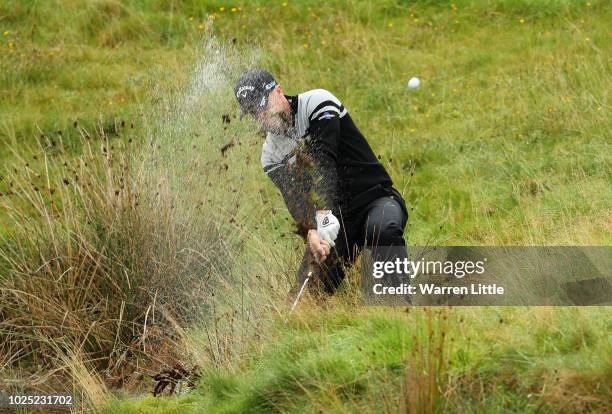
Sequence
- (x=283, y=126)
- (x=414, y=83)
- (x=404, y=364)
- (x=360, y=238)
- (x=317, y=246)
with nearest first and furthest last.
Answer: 1. (x=404, y=364)
2. (x=317, y=246)
3. (x=283, y=126)
4. (x=360, y=238)
5. (x=414, y=83)

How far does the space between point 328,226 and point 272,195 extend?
3363 millimetres

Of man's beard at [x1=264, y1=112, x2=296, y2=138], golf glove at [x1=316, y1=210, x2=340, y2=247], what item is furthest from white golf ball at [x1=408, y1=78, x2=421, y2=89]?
golf glove at [x1=316, y1=210, x2=340, y2=247]

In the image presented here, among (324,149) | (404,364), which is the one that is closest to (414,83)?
(324,149)

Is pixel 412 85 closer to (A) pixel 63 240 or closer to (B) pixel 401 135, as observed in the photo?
(B) pixel 401 135

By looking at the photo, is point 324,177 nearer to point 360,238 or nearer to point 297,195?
point 297,195

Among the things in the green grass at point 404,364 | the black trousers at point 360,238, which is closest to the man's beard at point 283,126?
the black trousers at point 360,238

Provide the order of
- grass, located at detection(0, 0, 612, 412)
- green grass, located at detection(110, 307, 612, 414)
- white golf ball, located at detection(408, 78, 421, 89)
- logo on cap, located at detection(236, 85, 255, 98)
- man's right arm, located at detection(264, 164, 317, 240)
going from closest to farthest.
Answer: green grass, located at detection(110, 307, 612, 414), grass, located at detection(0, 0, 612, 412), man's right arm, located at detection(264, 164, 317, 240), logo on cap, located at detection(236, 85, 255, 98), white golf ball, located at detection(408, 78, 421, 89)

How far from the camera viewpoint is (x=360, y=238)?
7.35 meters

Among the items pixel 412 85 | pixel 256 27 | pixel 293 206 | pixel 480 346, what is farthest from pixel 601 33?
pixel 480 346

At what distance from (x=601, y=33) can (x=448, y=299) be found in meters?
7.64

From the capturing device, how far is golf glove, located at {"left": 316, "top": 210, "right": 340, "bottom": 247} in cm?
684

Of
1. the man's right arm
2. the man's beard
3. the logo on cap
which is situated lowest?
the man's right arm

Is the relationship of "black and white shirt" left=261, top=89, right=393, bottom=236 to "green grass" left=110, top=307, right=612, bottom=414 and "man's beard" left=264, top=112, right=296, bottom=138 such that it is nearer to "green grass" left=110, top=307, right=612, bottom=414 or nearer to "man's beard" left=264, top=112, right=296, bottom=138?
"man's beard" left=264, top=112, right=296, bottom=138

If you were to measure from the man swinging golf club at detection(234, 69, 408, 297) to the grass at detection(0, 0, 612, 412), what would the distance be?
0.40 meters
